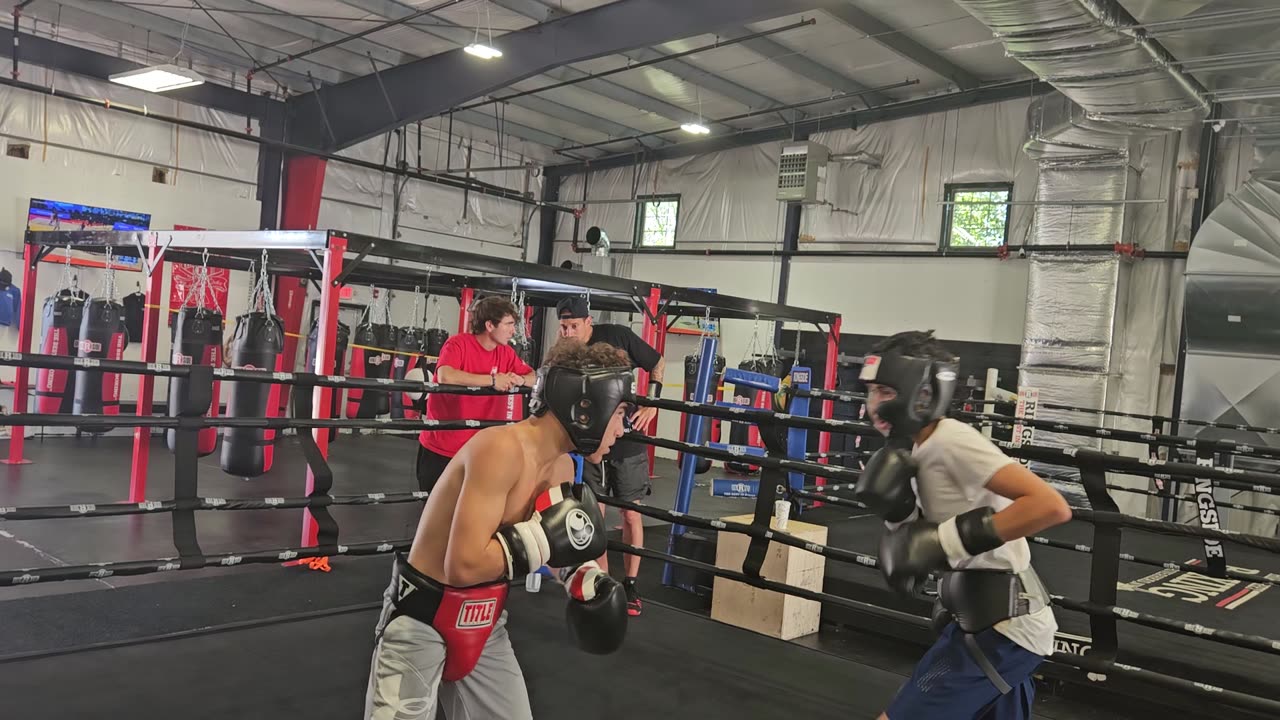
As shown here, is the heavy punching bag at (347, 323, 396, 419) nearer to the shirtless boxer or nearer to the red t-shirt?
the red t-shirt

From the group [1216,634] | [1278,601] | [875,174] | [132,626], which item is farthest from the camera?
[875,174]

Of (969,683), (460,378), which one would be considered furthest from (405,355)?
(969,683)

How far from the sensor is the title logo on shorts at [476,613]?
192 cm

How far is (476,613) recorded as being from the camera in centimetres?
194

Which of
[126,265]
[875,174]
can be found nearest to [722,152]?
[875,174]

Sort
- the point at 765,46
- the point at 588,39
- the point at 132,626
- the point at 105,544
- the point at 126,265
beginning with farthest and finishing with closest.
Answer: the point at 126,265
the point at 765,46
the point at 588,39
the point at 105,544
the point at 132,626

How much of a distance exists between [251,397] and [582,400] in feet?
14.1

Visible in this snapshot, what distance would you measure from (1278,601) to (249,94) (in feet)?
37.2

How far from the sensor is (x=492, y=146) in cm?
1404

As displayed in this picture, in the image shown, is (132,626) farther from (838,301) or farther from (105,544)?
(838,301)

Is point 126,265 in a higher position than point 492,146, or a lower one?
lower

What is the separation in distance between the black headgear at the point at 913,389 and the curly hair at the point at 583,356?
573mm

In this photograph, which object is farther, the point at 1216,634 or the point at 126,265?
the point at 126,265

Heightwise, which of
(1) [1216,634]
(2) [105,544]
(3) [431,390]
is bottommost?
(2) [105,544]
